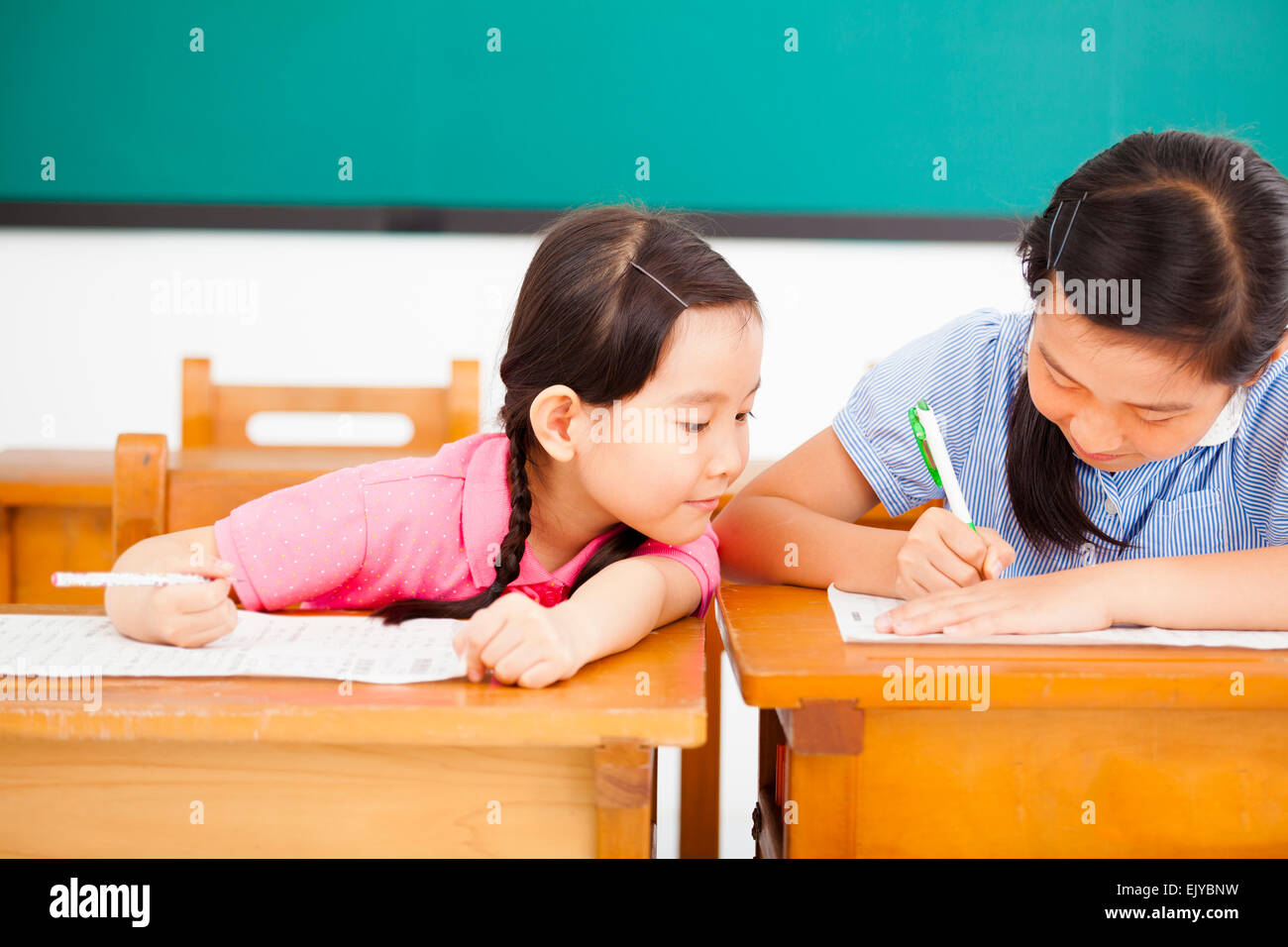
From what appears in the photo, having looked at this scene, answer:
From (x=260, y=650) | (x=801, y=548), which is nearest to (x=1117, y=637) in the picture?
(x=801, y=548)

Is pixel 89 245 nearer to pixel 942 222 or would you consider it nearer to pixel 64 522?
pixel 64 522

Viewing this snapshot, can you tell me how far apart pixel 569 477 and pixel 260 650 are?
39 cm

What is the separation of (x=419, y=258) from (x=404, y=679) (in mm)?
2147

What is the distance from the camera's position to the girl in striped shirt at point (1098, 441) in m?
0.90

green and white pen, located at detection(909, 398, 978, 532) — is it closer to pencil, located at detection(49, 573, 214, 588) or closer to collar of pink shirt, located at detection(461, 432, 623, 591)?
collar of pink shirt, located at detection(461, 432, 623, 591)

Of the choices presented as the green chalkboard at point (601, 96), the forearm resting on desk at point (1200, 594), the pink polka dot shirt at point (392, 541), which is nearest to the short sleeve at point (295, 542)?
the pink polka dot shirt at point (392, 541)

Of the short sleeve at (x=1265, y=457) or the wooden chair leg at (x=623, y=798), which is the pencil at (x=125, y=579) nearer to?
the wooden chair leg at (x=623, y=798)

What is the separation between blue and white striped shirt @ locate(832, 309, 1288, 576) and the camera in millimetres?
1118

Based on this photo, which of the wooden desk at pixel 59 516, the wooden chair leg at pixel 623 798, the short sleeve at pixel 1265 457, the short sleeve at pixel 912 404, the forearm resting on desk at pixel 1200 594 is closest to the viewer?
the wooden chair leg at pixel 623 798

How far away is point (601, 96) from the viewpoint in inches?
105

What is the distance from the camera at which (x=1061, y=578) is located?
0.90 metres

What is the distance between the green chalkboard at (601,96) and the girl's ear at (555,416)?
175 cm

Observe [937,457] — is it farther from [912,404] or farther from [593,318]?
[593,318]
